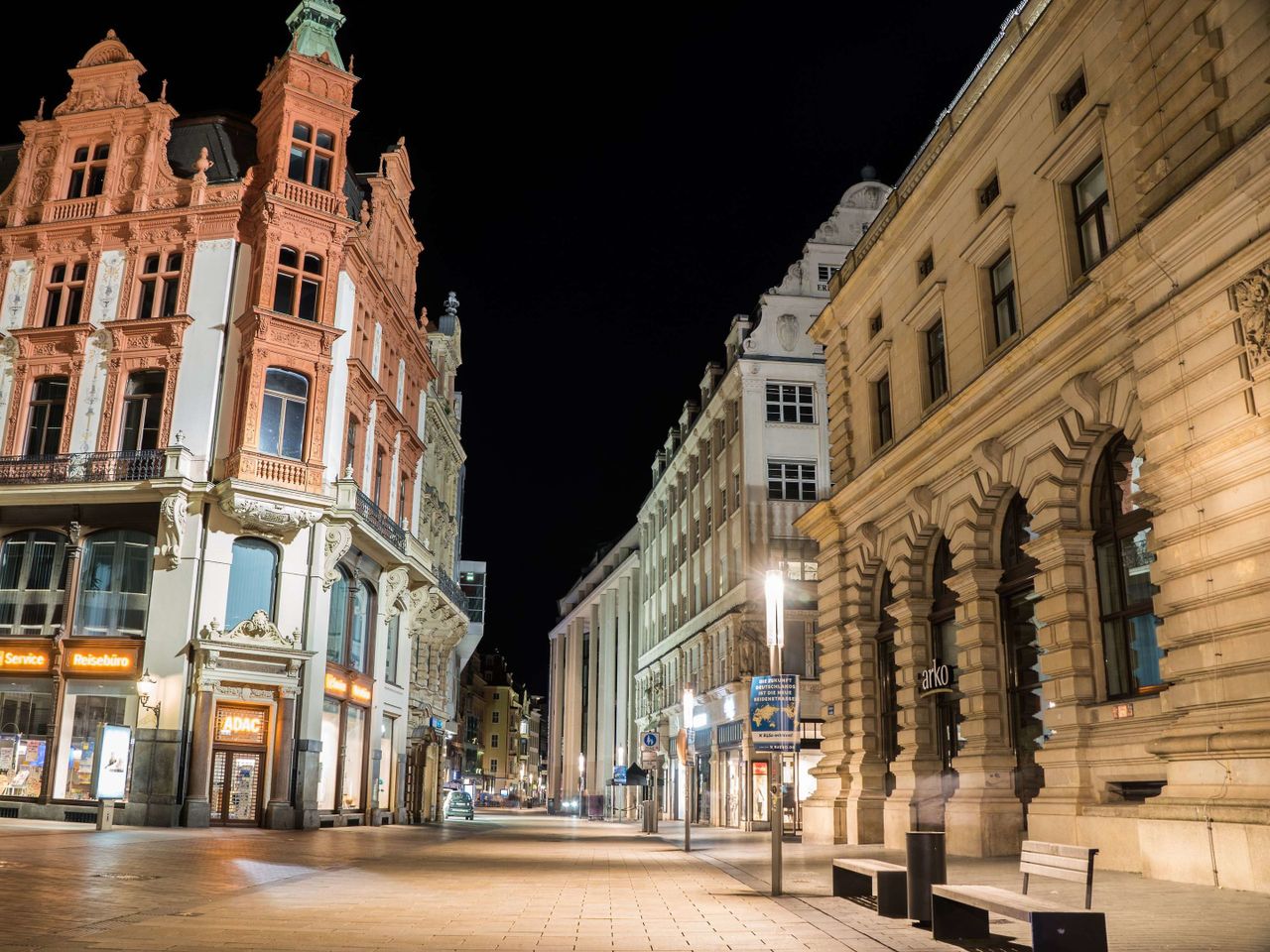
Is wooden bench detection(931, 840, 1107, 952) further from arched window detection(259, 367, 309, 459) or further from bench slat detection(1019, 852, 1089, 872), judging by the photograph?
arched window detection(259, 367, 309, 459)

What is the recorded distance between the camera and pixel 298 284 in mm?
37031

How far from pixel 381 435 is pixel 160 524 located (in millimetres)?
10390

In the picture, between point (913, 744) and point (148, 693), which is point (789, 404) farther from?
point (148, 693)

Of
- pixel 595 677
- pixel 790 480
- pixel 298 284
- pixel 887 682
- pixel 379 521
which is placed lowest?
pixel 887 682

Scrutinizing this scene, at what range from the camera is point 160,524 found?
34188mm

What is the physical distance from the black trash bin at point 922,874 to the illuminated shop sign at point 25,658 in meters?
31.4

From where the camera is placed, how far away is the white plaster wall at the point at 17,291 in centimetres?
3797

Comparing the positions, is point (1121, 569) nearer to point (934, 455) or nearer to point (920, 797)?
point (934, 455)

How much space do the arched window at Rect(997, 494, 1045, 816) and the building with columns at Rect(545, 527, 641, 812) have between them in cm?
5372

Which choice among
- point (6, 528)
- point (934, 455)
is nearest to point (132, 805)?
point (6, 528)

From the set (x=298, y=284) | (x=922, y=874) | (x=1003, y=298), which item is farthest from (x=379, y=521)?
(x=922, y=874)

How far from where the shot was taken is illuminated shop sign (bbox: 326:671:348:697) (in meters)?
36.4

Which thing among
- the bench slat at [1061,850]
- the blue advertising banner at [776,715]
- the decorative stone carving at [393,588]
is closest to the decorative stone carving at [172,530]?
the decorative stone carving at [393,588]

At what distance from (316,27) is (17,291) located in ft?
48.1
